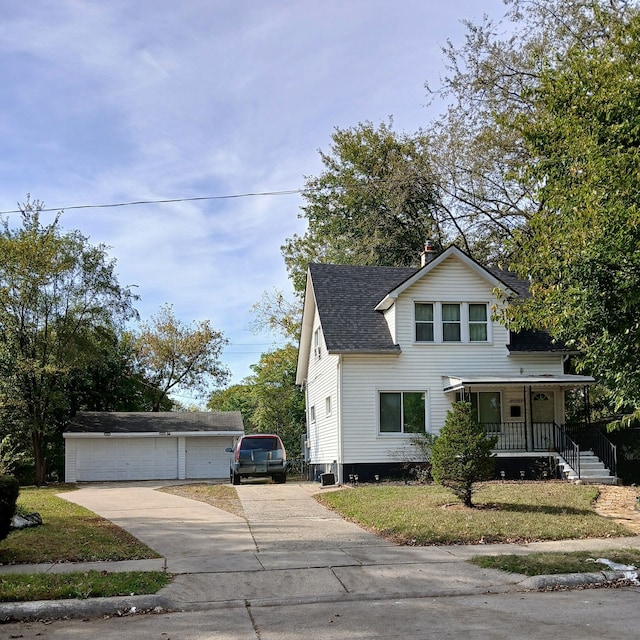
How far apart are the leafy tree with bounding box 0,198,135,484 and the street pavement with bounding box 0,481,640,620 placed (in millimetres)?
17811

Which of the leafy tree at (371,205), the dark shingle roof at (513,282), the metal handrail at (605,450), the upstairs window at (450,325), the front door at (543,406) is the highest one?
the leafy tree at (371,205)

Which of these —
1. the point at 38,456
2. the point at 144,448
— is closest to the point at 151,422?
the point at 144,448

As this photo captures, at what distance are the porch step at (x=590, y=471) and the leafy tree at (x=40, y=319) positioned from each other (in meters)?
20.2

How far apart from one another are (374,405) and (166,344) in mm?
26981

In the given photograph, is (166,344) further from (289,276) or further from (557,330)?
(557,330)

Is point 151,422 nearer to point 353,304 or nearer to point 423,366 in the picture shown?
point 353,304

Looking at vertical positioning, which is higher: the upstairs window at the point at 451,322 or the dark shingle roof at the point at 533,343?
the upstairs window at the point at 451,322

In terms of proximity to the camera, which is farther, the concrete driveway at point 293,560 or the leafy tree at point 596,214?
the leafy tree at point 596,214

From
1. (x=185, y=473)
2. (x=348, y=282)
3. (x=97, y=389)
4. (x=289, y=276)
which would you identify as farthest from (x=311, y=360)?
(x=97, y=389)

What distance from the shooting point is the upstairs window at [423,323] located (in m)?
22.9

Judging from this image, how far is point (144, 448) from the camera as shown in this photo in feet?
107

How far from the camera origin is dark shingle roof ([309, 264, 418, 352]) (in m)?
22.2

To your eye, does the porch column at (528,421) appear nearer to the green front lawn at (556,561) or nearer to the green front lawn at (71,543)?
the green front lawn at (556,561)

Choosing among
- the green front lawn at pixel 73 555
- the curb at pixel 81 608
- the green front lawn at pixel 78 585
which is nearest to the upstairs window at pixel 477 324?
the green front lawn at pixel 73 555
